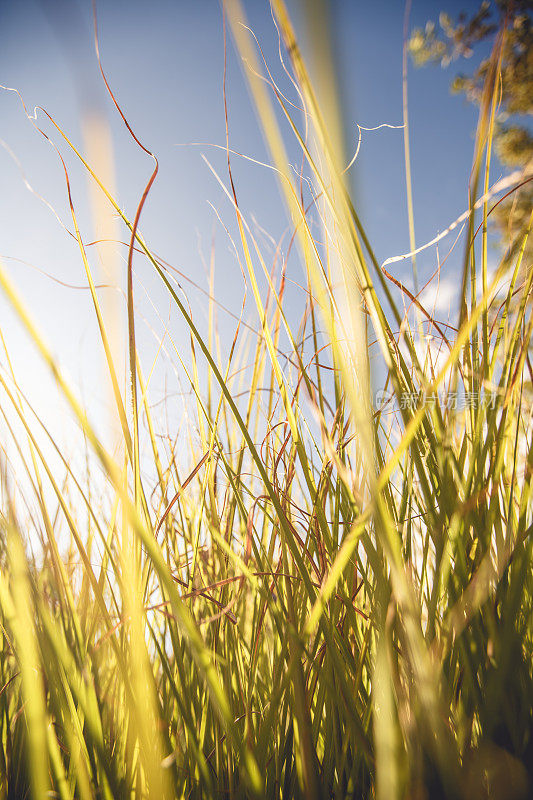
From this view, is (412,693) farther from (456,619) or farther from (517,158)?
(517,158)

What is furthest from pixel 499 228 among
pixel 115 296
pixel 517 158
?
pixel 115 296

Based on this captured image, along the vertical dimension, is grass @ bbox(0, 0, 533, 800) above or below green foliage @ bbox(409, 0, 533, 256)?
below

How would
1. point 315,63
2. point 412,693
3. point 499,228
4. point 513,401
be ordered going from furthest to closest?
point 499,228
point 513,401
point 412,693
point 315,63

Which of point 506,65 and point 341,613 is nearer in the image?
point 341,613

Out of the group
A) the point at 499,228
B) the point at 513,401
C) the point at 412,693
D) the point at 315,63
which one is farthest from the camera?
the point at 499,228

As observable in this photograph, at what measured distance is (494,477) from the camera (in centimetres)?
32

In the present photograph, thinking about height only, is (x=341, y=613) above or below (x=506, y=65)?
below

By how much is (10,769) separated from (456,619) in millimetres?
506

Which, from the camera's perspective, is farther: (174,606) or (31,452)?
(31,452)

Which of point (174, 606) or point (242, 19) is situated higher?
point (242, 19)

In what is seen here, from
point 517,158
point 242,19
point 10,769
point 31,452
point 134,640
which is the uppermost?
point 517,158

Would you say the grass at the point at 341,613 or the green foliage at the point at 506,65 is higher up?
the green foliage at the point at 506,65

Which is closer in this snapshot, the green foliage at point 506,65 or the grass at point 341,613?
the grass at point 341,613

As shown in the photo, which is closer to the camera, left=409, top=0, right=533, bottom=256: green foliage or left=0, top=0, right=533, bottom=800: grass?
left=0, top=0, right=533, bottom=800: grass
